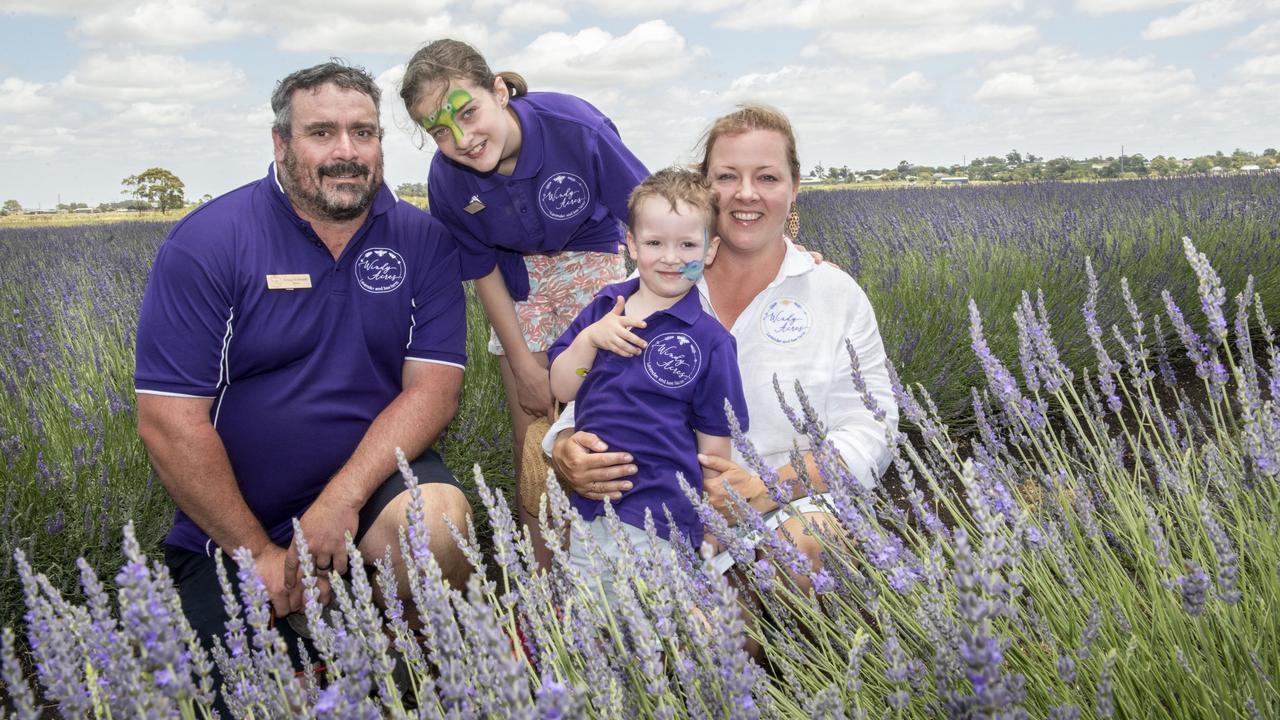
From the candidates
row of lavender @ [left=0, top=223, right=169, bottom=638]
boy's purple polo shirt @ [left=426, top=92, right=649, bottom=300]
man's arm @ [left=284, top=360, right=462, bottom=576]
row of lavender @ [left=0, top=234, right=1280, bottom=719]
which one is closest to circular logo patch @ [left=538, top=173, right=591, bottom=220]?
boy's purple polo shirt @ [left=426, top=92, right=649, bottom=300]

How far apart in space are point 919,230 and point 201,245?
255 inches

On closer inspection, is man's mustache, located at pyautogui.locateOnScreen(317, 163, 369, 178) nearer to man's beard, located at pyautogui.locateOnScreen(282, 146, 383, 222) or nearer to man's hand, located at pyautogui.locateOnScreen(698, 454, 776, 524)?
man's beard, located at pyautogui.locateOnScreen(282, 146, 383, 222)

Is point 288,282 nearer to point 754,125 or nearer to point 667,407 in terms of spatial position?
point 667,407

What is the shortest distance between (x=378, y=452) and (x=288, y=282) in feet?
1.73

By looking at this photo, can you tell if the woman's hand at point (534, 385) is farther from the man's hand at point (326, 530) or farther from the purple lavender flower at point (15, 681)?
the purple lavender flower at point (15, 681)

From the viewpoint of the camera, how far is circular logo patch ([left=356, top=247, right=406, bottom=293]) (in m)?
2.65

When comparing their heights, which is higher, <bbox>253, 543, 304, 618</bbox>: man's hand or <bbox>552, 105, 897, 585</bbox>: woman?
<bbox>552, 105, 897, 585</bbox>: woman

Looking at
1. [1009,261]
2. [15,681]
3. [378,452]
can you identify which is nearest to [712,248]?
[378,452]

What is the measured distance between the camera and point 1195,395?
5449mm

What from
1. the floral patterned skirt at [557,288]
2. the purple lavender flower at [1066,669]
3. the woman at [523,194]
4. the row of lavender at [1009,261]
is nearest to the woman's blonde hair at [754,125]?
the woman at [523,194]

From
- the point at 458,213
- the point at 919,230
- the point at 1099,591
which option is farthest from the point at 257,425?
the point at 919,230

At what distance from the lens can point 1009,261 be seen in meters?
5.72

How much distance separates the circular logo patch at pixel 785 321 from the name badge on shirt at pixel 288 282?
4.17 ft

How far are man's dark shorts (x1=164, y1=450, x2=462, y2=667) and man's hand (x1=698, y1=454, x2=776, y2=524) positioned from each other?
0.81 meters
